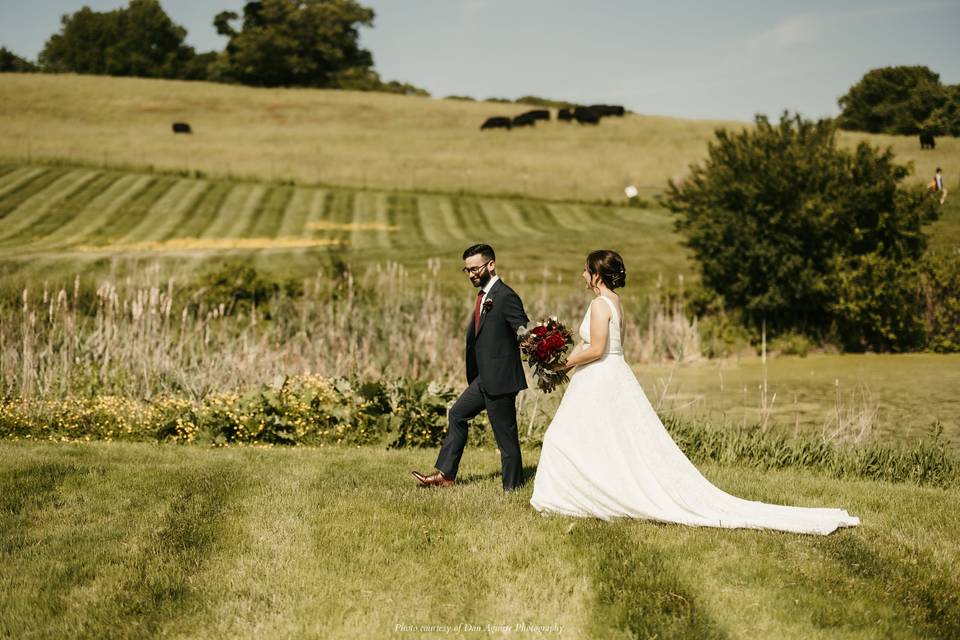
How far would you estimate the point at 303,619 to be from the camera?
206 inches

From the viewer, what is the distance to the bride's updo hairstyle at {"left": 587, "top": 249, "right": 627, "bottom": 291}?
23.3ft

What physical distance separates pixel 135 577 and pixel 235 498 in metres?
1.85

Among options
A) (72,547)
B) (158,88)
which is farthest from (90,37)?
(72,547)

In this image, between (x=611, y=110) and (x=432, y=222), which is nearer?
(x=432, y=222)

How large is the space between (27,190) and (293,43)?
62513 mm

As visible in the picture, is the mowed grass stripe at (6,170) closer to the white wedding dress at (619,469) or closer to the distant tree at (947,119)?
the white wedding dress at (619,469)

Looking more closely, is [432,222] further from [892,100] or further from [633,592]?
[892,100]

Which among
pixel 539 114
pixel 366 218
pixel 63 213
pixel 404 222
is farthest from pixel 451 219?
pixel 539 114

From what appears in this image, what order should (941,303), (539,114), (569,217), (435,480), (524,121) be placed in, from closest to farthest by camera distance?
(435,480) < (941,303) < (569,217) < (524,121) < (539,114)

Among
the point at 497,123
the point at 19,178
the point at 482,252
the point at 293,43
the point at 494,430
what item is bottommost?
the point at 494,430

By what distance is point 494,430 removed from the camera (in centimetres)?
773

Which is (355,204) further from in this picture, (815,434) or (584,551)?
(584,551)

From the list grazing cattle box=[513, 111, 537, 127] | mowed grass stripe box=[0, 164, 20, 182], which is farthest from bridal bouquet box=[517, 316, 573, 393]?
grazing cattle box=[513, 111, 537, 127]

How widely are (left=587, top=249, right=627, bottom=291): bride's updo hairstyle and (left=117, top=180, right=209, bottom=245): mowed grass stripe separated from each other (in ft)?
94.8
